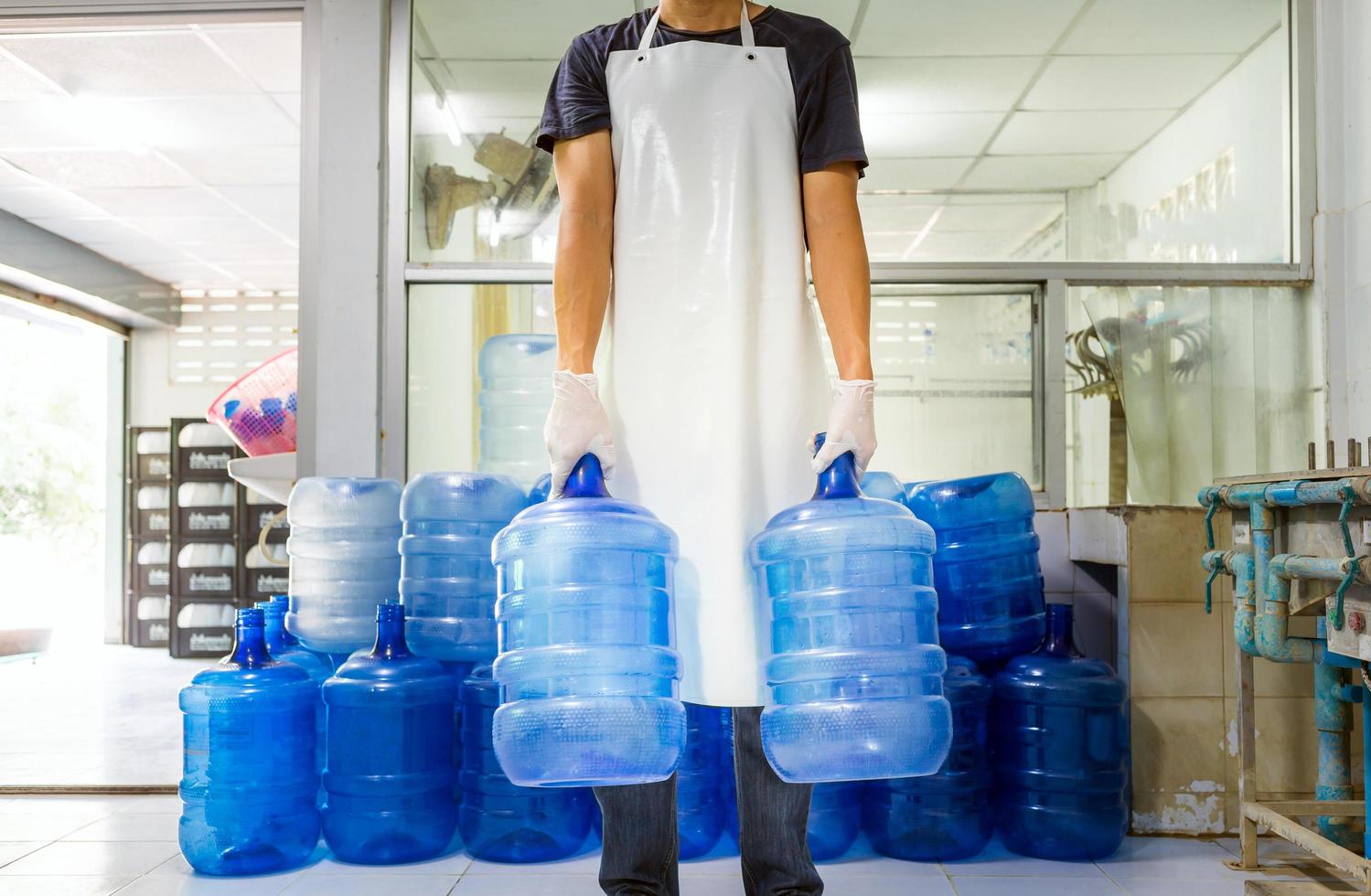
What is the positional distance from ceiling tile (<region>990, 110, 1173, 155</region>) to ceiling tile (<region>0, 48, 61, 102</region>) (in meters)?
4.12

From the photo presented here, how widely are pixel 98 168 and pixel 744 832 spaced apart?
19.3 ft

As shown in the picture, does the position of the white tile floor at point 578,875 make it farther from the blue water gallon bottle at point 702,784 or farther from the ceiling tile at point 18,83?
the ceiling tile at point 18,83

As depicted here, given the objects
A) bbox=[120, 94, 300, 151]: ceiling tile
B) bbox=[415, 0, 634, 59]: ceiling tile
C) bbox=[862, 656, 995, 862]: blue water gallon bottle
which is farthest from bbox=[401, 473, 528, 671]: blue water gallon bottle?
bbox=[120, 94, 300, 151]: ceiling tile

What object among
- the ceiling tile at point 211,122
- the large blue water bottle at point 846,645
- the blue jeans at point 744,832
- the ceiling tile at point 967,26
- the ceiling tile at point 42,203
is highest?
the ceiling tile at point 211,122

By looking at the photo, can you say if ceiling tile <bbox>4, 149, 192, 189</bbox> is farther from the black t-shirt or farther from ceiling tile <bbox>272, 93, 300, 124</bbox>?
the black t-shirt

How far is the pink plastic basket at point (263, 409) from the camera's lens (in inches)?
151

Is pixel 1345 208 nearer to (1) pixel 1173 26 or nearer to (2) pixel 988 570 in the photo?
(1) pixel 1173 26

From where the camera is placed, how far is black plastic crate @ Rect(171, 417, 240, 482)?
7.85m

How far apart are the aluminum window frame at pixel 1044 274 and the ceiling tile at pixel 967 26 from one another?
64 cm

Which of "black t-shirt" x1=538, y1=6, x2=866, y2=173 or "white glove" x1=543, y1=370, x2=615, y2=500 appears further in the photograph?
"black t-shirt" x1=538, y1=6, x2=866, y2=173

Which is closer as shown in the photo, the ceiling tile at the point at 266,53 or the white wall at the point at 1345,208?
the white wall at the point at 1345,208

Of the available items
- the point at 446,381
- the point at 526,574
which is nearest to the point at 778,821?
the point at 526,574

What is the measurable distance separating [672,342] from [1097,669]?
1.41m

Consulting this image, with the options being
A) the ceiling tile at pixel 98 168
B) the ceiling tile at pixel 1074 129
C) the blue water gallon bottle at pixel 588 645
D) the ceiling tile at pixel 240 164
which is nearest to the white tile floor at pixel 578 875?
the blue water gallon bottle at pixel 588 645
